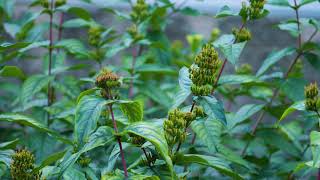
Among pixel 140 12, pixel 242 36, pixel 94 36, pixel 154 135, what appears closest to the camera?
pixel 154 135

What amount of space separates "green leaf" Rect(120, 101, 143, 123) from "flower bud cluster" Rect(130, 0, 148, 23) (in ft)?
3.86

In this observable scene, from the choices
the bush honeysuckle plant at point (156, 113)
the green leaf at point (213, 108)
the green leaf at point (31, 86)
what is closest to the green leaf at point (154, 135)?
the bush honeysuckle plant at point (156, 113)

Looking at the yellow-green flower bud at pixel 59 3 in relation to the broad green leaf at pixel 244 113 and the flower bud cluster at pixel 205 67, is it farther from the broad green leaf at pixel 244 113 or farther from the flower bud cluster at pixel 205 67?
the flower bud cluster at pixel 205 67

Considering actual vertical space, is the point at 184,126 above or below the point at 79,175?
above

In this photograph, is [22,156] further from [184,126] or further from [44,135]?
→ [44,135]

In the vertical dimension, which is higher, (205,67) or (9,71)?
(205,67)

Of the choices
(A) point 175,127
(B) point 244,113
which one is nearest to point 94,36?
(B) point 244,113

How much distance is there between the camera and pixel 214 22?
427 cm

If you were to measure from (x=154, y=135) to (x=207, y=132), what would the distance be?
32cm

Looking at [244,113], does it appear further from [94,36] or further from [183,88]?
[94,36]

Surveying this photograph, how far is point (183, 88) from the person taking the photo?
1.74 meters

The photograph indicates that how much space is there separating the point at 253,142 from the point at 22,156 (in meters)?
1.43

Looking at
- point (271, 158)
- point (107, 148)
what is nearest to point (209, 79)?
point (107, 148)

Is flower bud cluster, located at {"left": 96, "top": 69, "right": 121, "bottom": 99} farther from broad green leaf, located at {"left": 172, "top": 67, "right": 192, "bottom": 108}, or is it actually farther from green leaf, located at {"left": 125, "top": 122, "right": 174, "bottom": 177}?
broad green leaf, located at {"left": 172, "top": 67, "right": 192, "bottom": 108}
